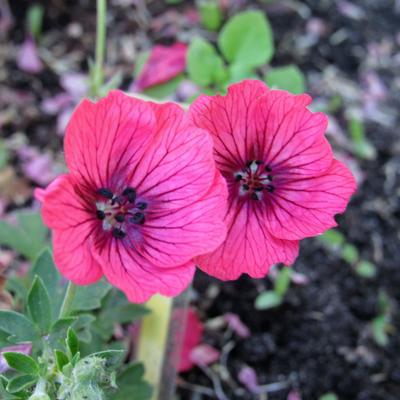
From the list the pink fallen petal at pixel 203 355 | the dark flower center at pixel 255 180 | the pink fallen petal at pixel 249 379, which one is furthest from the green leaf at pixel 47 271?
the pink fallen petal at pixel 249 379

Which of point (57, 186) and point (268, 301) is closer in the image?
point (57, 186)

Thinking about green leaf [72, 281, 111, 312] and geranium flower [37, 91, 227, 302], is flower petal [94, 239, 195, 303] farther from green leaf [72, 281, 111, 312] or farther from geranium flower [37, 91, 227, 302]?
green leaf [72, 281, 111, 312]

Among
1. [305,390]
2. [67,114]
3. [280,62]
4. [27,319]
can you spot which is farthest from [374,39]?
[27,319]

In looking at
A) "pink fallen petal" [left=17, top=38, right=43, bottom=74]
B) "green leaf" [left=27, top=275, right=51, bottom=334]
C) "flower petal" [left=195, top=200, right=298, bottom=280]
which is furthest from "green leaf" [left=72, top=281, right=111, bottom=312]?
"pink fallen petal" [left=17, top=38, right=43, bottom=74]

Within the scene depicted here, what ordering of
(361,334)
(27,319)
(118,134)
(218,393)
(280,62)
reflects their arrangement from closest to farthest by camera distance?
(118,134), (27,319), (218,393), (361,334), (280,62)

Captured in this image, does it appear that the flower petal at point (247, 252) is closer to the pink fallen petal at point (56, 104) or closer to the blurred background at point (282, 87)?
the blurred background at point (282, 87)

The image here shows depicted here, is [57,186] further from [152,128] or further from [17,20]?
[17,20]

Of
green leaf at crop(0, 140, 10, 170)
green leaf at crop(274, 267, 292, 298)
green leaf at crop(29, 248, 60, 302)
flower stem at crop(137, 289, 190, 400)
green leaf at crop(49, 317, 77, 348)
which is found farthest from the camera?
green leaf at crop(0, 140, 10, 170)
